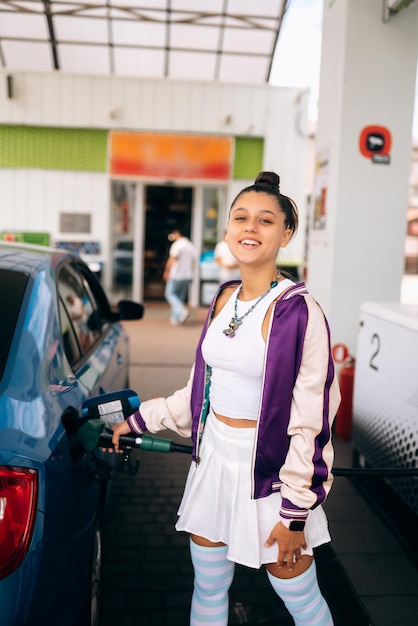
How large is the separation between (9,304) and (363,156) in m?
3.53

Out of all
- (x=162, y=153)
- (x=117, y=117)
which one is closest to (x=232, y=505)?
(x=162, y=153)

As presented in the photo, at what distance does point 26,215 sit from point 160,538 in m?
11.2

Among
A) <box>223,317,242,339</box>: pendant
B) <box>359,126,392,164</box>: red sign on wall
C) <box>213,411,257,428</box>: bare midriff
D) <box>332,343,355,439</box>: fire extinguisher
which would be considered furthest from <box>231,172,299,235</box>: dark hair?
<box>359,126,392,164</box>: red sign on wall

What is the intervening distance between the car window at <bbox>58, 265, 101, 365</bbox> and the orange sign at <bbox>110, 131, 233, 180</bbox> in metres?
9.78

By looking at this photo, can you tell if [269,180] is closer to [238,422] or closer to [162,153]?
[238,422]

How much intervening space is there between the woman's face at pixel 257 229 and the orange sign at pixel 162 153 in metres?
11.8

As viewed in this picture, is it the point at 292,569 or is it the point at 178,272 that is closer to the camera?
the point at 292,569

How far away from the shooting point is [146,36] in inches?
570

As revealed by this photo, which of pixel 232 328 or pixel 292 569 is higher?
pixel 232 328

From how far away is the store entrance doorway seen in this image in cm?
1468

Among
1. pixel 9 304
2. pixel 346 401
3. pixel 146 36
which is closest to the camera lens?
pixel 9 304

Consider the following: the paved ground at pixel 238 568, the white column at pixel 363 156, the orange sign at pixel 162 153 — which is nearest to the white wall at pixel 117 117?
the orange sign at pixel 162 153

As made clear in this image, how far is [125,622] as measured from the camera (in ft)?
8.84

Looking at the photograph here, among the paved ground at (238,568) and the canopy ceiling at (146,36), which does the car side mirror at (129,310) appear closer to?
the paved ground at (238,568)
